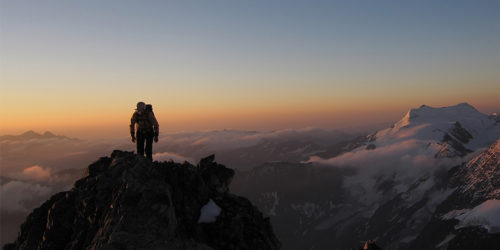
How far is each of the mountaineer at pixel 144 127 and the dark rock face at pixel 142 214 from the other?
7.38ft

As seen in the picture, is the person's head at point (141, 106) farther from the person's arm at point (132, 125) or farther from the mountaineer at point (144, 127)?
the person's arm at point (132, 125)

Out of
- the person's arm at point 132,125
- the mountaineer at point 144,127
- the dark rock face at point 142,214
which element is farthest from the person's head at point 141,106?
the dark rock face at point 142,214

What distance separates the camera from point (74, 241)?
24.2m

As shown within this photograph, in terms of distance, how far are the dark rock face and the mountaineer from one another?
88.6 inches

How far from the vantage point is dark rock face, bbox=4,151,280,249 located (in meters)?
21.1

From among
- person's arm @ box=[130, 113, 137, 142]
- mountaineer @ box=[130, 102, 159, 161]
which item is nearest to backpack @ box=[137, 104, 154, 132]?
mountaineer @ box=[130, 102, 159, 161]

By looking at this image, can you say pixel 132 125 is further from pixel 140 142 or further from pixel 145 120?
pixel 140 142

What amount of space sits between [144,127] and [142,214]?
11.1 m

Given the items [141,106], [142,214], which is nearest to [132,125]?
[141,106]

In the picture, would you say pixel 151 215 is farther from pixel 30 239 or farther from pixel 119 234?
pixel 30 239

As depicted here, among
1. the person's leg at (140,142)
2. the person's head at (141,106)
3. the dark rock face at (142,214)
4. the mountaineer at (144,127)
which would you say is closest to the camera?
the dark rock face at (142,214)

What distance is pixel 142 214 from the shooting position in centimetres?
2159

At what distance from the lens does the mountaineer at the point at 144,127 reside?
3100 cm

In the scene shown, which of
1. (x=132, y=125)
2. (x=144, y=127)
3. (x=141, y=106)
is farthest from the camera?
(x=132, y=125)
